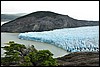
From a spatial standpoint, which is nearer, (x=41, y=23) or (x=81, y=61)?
(x=81, y=61)

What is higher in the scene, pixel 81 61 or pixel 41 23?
pixel 81 61

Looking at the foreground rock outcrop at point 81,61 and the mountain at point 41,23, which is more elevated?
the foreground rock outcrop at point 81,61

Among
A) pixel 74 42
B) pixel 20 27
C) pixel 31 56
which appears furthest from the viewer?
pixel 20 27

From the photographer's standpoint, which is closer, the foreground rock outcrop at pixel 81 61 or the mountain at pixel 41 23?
the foreground rock outcrop at pixel 81 61

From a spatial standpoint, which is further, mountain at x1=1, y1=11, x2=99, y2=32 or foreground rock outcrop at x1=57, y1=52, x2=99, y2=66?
mountain at x1=1, y1=11, x2=99, y2=32

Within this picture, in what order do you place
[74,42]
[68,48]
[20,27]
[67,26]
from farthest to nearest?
1. [67,26]
2. [20,27]
3. [74,42]
4. [68,48]

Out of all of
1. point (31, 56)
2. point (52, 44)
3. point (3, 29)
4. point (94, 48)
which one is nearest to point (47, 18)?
point (3, 29)

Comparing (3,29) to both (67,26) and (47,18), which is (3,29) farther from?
(67,26)

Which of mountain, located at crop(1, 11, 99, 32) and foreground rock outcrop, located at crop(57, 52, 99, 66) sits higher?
foreground rock outcrop, located at crop(57, 52, 99, 66)
